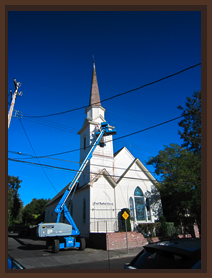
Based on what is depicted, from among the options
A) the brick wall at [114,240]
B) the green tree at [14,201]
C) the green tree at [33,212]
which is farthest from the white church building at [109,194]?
the green tree at [33,212]

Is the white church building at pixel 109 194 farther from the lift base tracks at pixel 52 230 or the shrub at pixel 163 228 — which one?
the lift base tracks at pixel 52 230

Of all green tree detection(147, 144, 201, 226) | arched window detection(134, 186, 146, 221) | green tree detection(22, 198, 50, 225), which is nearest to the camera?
green tree detection(147, 144, 201, 226)

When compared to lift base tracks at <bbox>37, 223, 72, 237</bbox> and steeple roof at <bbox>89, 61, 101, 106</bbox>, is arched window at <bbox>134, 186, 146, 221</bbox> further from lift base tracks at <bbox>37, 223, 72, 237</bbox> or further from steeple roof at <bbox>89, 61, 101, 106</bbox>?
steeple roof at <bbox>89, 61, 101, 106</bbox>

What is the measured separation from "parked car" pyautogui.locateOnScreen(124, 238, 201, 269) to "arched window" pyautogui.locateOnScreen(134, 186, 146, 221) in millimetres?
18898

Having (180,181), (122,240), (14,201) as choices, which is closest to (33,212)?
(14,201)

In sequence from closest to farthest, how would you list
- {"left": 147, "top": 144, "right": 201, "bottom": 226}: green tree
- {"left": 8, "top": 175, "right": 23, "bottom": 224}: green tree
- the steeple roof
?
{"left": 147, "top": 144, "right": 201, "bottom": 226}: green tree
the steeple roof
{"left": 8, "top": 175, "right": 23, "bottom": 224}: green tree

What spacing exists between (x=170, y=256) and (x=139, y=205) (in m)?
19.7

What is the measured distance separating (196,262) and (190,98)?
35159mm

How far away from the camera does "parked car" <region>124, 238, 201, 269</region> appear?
3.26 meters

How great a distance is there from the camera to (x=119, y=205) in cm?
2097

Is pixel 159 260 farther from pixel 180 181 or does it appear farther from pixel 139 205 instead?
pixel 139 205

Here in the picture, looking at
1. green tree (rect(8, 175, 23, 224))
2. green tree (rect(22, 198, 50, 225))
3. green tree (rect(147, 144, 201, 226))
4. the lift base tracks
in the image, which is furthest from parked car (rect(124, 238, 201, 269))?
green tree (rect(22, 198, 50, 225))
